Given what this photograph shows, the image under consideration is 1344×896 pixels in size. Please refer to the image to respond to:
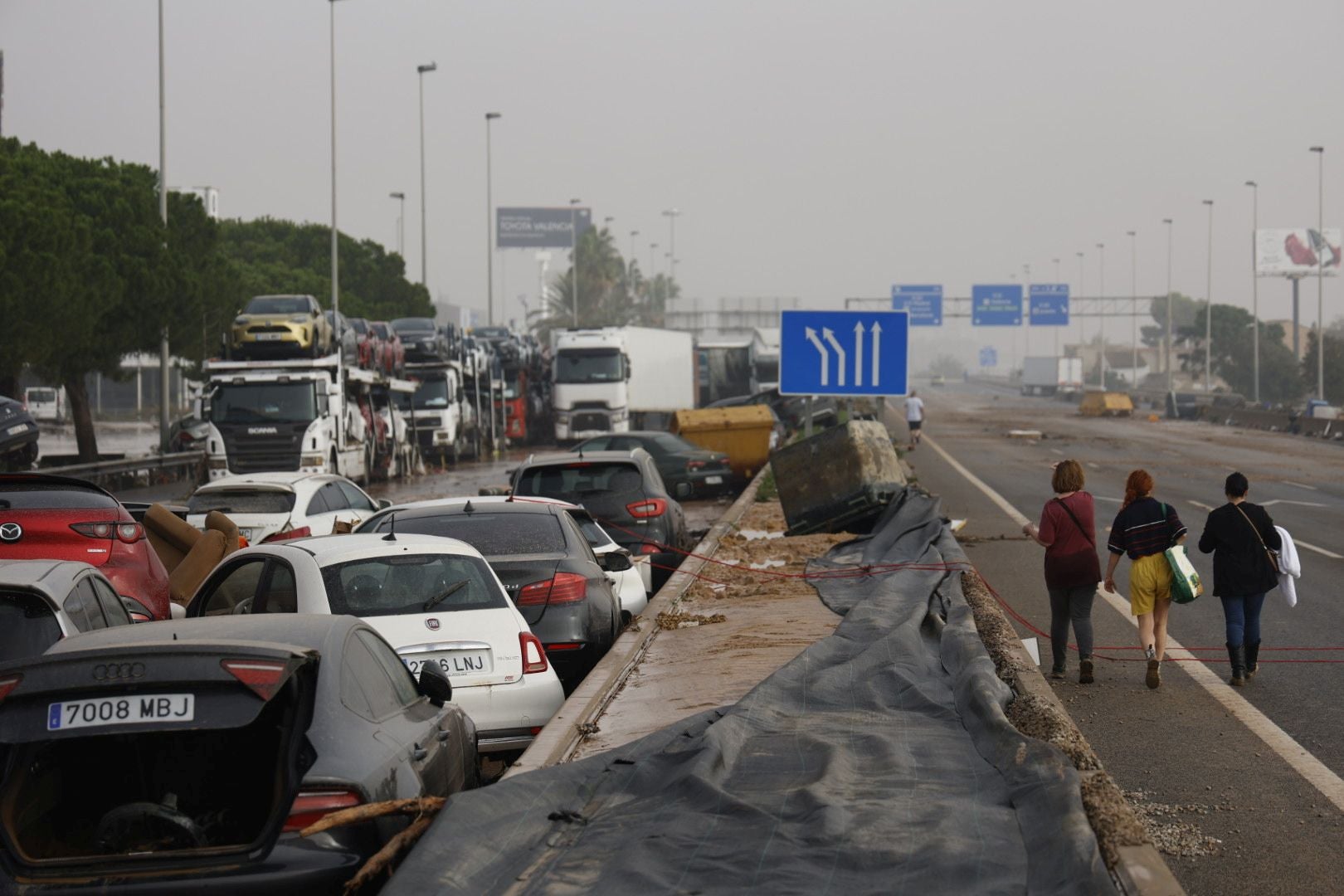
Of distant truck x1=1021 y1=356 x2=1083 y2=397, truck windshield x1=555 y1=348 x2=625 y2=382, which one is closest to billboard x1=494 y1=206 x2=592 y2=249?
distant truck x1=1021 y1=356 x2=1083 y2=397

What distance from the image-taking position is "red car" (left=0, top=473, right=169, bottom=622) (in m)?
11.8

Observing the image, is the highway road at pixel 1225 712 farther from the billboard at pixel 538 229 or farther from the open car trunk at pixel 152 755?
the billboard at pixel 538 229

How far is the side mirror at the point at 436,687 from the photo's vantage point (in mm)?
6883

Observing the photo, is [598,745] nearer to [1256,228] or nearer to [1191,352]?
[1256,228]

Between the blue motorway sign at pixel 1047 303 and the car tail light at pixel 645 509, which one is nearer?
the car tail light at pixel 645 509

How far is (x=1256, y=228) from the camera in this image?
102m

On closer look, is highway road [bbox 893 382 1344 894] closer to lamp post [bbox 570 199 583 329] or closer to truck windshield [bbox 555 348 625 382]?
truck windshield [bbox 555 348 625 382]

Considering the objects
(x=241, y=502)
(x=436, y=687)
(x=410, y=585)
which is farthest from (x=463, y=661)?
(x=241, y=502)

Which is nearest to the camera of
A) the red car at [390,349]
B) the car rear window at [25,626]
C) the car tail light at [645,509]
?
the car rear window at [25,626]

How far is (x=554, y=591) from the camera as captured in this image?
35.0ft

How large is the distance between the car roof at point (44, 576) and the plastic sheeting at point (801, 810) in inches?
105

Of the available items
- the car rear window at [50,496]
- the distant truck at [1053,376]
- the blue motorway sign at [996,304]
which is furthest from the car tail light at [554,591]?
the distant truck at [1053,376]

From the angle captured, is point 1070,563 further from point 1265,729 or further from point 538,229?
point 538,229

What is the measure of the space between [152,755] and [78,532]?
666 centimetres
